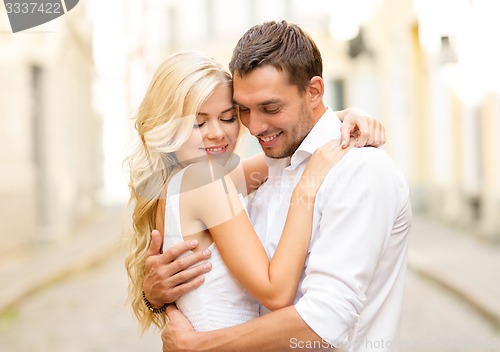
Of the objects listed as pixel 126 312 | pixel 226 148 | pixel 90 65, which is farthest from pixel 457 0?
pixel 90 65

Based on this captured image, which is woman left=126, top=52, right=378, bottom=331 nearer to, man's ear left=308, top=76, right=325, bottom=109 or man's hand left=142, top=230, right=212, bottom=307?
man's hand left=142, top=230, right=212, bottom=307

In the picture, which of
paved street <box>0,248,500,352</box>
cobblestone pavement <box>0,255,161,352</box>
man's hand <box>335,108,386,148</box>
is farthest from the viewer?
cobblestone pavement <box>0,255,161,352</box>

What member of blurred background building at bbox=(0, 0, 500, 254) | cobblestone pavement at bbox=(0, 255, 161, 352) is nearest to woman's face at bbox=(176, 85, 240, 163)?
cobblestone pavement at bbox=(0, 255, 161, 352)

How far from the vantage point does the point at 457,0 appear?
11234 mm

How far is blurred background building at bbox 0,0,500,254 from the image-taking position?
10980 mm

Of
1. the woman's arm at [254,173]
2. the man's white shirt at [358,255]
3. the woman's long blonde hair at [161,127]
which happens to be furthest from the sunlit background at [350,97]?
the man's white shirt at [358,255]

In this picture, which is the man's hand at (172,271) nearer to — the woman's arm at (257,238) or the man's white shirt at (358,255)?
the woman's arm at (257,238)

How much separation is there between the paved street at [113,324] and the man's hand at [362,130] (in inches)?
141

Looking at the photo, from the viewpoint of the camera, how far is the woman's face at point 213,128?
2533mm

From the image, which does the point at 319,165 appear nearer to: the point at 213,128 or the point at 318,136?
the point at 318,136

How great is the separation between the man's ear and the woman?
16 centimetres

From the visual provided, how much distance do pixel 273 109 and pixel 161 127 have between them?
1.30ft

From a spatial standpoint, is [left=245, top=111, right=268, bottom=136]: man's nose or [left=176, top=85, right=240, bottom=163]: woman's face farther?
[left=176, top=85, right=240, bottom=163]: woman's face

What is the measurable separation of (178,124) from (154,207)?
31 cm
